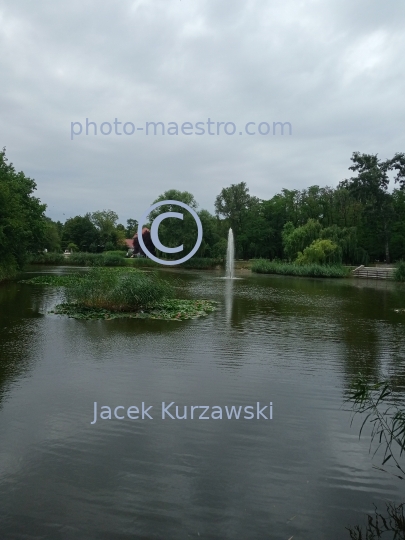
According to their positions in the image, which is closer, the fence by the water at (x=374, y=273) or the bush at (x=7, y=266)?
the bush at (x=7, y=266)

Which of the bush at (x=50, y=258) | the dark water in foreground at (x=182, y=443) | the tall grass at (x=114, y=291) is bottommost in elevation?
the dark water in foreground at (x=182, y=443)

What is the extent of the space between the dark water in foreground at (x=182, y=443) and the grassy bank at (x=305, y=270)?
26.8m

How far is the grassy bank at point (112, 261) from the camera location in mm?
34562

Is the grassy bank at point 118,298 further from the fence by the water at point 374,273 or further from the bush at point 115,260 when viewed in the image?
the fence by the water at point 374,273

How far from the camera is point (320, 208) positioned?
50625mm

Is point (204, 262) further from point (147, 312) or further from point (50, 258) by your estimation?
point (147, 312)

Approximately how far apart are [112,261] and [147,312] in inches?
824

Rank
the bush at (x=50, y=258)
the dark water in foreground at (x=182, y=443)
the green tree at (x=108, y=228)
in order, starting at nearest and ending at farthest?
the dark water in foreground at (x=182, y=443)
the bush at (x=50, y=258)
the green tree at (x=108, y=228)

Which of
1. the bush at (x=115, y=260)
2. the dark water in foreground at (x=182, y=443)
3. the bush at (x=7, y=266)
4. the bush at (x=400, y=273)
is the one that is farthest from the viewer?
the bush at (x=115, y=260)

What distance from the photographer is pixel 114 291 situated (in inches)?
538

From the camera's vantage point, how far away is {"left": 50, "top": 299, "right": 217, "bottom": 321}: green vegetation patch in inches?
519

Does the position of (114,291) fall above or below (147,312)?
above

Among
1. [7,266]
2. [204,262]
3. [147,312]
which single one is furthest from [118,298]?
[204,262]

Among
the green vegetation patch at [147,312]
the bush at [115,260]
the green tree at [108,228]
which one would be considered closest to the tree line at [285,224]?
the green tree at [108,228]
